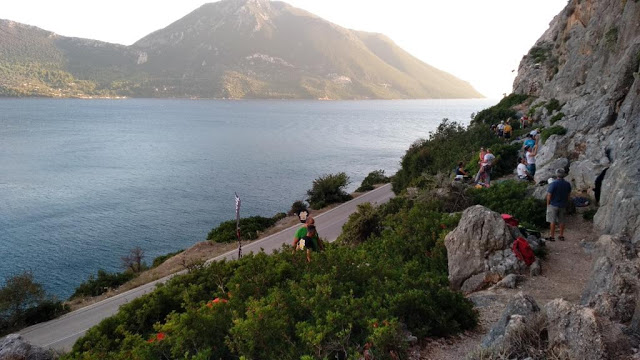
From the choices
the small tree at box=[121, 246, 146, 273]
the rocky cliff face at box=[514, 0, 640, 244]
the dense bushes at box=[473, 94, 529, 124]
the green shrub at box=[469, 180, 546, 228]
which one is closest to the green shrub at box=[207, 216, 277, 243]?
the small tree at box=[121, 246, 146, 273]

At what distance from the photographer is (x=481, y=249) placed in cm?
984

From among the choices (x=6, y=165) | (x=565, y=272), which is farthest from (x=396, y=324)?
(x=6, y=165)

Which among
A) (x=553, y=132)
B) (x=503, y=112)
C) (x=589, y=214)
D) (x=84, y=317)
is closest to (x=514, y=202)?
(x=589, y=214)

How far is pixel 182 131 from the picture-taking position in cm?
10519

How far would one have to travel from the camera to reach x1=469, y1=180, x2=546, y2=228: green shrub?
12.8 m

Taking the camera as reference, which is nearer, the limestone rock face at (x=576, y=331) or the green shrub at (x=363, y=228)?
the limestone rock face at (x=576, y=331)

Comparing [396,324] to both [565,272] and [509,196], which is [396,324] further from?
[509,196]

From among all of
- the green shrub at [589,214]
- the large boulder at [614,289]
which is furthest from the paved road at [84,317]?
the large boulder at [614,289]

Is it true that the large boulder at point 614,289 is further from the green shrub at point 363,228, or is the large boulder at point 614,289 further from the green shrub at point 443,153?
the green shrub at point 443,153

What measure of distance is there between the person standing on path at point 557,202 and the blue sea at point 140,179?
25.5 meters

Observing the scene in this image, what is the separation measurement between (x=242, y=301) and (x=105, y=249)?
28.4 meters

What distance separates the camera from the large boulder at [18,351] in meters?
9.12

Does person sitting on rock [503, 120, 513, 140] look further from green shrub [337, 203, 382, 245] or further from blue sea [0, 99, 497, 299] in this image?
blue sea [0, 99, 497, 299]

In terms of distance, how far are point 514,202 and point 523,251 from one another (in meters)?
4.28
